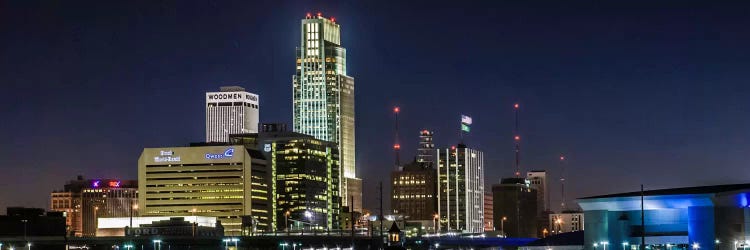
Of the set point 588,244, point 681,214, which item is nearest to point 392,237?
point 588,244

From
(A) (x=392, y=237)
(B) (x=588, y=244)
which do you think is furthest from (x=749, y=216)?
(A) (x=392, y=237)

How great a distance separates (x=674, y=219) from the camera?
18562cm

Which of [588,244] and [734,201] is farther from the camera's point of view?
[588,244]

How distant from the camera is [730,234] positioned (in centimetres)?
17038

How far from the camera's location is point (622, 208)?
18662cm

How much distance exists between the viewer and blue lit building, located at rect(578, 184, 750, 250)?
170875mm

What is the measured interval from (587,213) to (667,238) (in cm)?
1308

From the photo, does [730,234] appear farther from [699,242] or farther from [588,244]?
[588,244]

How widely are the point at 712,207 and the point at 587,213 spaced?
2317 centimetres

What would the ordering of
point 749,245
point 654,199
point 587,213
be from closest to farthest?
1. point 749,245
2. point 654,199
3. point 587,213

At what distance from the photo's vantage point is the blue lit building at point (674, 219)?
17088 centimetres

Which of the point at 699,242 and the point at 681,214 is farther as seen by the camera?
the point at 681,214

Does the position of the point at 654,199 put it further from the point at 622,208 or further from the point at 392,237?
the point at 392,237

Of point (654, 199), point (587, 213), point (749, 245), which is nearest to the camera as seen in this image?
point (749, 245)
